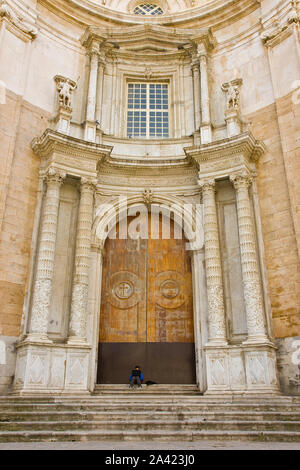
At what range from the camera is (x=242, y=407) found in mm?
8594

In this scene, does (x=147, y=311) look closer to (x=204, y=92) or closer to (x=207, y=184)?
(x=207, y=184)

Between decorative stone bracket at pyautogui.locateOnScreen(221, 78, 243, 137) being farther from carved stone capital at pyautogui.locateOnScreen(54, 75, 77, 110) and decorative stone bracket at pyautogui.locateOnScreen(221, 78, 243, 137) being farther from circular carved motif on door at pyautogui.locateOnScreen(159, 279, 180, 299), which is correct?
carved stone capital at pyautogui.locateOnScreen(54, 75, 77, 110)

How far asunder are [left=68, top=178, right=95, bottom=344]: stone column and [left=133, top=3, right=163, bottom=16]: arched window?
9.77m

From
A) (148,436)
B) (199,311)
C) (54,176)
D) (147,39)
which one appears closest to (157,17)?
(147,39)

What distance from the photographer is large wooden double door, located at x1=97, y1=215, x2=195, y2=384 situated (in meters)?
12.4

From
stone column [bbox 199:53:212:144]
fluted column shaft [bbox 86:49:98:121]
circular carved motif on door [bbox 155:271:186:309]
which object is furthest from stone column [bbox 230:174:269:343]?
fluted column shaft [bbox 86:49:98:121]

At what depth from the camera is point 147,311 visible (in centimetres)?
1312

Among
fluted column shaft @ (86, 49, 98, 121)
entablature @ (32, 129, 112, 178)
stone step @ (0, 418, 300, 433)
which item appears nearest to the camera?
stone step @ (0, 418, 300, 433)

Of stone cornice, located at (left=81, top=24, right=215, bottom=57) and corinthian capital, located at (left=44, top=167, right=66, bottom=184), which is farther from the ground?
stone cornice, located at (left=81, top=24, right=215, bottom=57)

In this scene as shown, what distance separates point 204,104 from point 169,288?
652 centimetres

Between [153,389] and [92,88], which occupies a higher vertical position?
[92,88]

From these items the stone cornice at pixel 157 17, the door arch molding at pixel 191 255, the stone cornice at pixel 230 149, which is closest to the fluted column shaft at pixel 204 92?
the stone cornice at pixel 230 149
